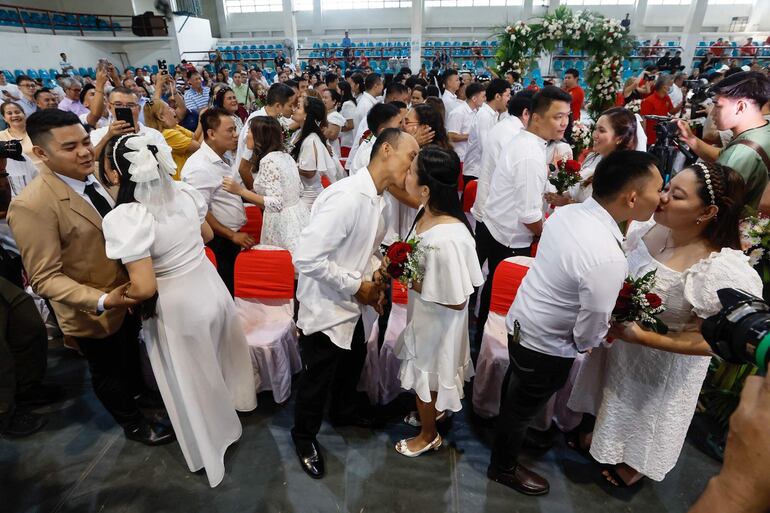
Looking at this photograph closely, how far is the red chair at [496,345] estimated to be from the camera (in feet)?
8.02

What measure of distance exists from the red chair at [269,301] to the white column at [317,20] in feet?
76.1

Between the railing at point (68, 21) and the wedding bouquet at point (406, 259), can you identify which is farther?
the railing at point (68, 21)

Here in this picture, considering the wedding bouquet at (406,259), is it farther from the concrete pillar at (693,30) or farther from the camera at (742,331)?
the concrete pillar at (693,30)

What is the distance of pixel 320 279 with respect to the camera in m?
1.79

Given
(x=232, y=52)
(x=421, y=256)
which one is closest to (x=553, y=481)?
(x=421, y=256)

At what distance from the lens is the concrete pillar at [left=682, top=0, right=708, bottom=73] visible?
54.3ft

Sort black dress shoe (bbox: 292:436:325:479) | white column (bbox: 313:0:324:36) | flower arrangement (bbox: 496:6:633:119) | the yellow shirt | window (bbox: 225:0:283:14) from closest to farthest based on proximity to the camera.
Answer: black dress shoe (bbox: 292:436:325:479) → the yellow shirt → flower arrangement (bbox: 496:6:633:119) → white column (bbox: 313:0:324:36) → window (bbox: 225:0:283:14)

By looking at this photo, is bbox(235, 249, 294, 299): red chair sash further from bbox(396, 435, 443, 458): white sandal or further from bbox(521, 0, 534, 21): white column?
bbox(521, 0, 534, 21): white column

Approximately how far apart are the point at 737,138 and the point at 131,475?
4.01 metres

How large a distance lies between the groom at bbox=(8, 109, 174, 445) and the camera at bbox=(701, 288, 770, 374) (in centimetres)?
195

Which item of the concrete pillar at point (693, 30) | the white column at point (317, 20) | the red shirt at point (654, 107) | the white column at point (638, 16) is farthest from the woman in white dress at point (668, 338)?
the white column at point (317, 20)

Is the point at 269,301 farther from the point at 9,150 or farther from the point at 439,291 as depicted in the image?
the point at 9,150

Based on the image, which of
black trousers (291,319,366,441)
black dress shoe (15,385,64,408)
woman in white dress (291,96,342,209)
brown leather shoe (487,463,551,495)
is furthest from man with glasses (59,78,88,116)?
brown leather shoe (487,463,551,495)

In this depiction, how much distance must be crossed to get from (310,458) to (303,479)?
107 mm
